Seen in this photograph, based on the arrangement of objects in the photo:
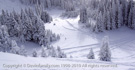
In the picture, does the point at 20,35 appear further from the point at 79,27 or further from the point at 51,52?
the point at 79,27

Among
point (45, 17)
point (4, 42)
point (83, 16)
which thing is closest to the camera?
point (4, 42)

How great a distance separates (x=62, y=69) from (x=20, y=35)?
30.4 m

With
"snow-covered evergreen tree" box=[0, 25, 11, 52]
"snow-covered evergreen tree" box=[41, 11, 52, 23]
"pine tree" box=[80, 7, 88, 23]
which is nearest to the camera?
"snow-covered evergreen tree" box=[0, 25, 11, 52]

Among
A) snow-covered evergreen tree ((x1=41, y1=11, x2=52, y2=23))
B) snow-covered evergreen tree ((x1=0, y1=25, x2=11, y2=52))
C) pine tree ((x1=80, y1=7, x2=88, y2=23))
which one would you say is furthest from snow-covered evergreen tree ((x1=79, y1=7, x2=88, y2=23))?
snow-covered evergreen tree ((x1=0, y1=25, x2=11, y2=52))

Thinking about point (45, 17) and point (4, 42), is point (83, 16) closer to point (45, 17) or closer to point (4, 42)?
point (45, 17)

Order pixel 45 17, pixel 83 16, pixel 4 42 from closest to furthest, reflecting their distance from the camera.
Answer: pixel 4 42, pixel 83 16, pixel 45 17

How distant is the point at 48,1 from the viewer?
310 ft

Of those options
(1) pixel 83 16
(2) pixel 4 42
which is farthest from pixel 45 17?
(2) pixel 4 42

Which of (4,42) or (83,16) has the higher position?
(83,16)

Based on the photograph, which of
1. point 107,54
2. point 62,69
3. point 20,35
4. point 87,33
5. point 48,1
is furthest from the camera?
point 48,1

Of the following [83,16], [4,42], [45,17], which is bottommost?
[4,42]

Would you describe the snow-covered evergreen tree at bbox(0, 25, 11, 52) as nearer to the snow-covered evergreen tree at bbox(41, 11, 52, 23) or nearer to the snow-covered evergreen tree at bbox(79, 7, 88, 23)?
the snow-covered evergreen tree at bbox(79, 7, 88, 23)

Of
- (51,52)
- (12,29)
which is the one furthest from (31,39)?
(51,52)

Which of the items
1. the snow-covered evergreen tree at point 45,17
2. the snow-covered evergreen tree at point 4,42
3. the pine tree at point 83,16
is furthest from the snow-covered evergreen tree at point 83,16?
the snow-covered evergreen tree at point 4,42
